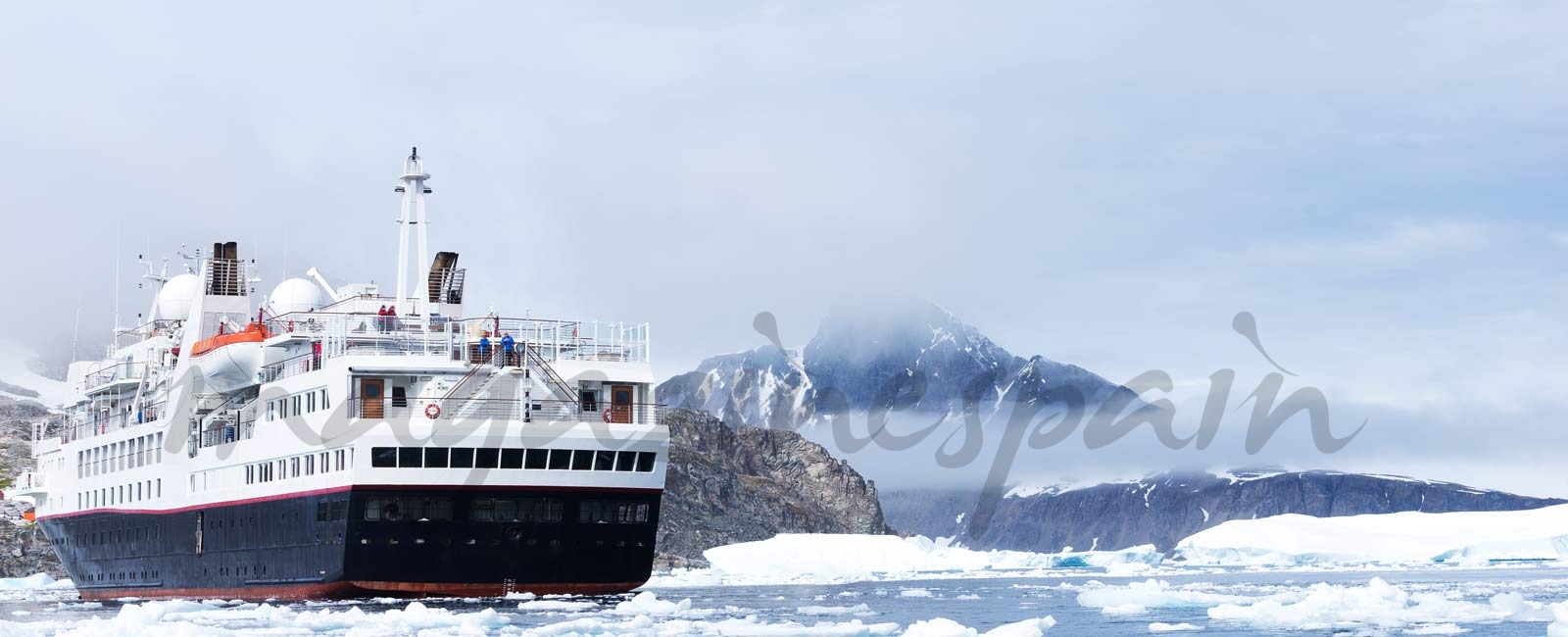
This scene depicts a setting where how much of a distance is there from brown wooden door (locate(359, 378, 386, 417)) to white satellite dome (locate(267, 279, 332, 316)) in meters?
14.3

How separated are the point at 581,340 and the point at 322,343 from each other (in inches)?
340

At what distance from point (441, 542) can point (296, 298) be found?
19.7 m

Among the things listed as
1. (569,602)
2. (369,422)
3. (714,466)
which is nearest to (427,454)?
(369,422)

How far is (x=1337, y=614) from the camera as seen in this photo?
4941 centimetres

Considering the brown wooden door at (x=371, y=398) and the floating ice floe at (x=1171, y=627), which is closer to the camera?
the floating ice floe at (x=1171, y=627)

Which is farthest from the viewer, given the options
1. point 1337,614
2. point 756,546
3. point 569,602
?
point 756,546

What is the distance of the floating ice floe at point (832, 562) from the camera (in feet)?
338

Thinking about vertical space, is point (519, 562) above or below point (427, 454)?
below

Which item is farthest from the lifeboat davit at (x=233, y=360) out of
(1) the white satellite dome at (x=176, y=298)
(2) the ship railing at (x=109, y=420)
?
(1) the white satellite dome at (x=176, y=298)

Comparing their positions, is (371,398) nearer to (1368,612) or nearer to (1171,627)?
(1171,627)

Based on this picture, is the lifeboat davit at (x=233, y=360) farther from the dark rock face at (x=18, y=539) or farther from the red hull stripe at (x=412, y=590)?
the dark rock face at (x=18, y=539)

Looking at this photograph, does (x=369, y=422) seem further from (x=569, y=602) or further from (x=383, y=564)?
(x=569, y=602)

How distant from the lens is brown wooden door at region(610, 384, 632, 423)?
5775 centimetres

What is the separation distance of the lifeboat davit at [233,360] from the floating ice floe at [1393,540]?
7961 centimetres
